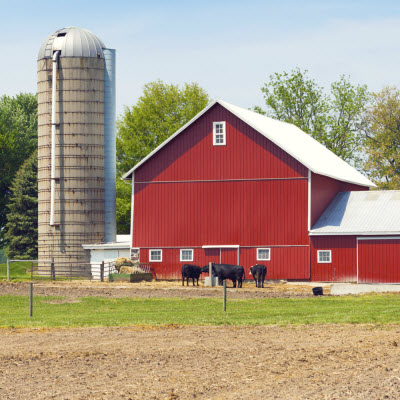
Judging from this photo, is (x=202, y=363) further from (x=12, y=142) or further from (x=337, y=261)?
(x=12, y=142)

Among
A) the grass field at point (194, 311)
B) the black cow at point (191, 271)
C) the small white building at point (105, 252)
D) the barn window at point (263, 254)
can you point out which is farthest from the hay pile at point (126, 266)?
the grass field at point (194, 311)

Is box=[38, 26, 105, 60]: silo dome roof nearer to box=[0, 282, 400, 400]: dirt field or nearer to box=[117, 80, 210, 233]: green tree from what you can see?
box=[117, 80, 210, 233]: green tree

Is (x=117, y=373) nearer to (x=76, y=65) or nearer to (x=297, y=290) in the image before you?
(x=297, y=290)

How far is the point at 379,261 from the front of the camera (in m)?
45.0

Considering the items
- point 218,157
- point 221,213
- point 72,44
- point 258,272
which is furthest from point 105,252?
point 258,272

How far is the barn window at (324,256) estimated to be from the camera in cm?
4625

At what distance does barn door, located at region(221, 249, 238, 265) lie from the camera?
4807 centimetres

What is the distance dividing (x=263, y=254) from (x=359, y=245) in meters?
5.39

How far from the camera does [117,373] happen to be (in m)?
16.0

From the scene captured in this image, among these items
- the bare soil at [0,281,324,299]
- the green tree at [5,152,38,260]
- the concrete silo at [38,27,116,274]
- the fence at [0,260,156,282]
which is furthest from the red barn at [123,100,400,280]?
the green tree at [5,152,38,260]

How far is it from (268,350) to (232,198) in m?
30.5

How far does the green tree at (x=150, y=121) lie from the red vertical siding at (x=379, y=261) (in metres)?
38.4

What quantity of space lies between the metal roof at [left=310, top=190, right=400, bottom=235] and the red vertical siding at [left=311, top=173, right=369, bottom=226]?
30 cm

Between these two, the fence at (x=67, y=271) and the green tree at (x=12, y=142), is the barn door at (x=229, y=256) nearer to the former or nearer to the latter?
the fence at (x=67, y=271)
